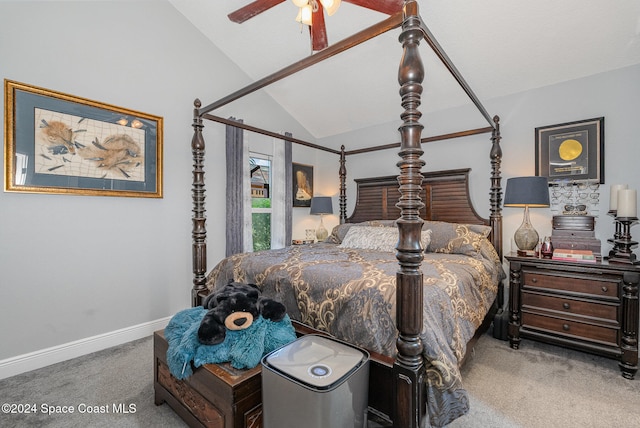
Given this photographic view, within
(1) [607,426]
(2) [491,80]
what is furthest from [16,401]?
(2) [491,80]

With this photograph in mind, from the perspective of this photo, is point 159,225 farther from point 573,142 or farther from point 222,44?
point 573,142

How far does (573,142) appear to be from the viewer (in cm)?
254

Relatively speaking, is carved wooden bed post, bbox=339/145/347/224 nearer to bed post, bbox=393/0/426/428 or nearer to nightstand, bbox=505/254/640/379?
nightstand, bbox=505/254/640/379

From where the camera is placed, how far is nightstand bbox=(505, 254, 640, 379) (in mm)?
1943

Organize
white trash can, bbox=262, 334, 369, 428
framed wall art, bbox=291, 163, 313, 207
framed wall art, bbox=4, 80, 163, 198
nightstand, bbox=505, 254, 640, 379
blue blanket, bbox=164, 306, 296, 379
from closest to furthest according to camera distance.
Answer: white trash can, bbox=262, 334, 369, 428 < blue blanket, bbox=164, 306, 296, 379 < nightstand, bbox=505, 254, 640, 379 < framed wall art, bbox=4, 80, 163, 198 < framed wall art, bbox=291, 163, 313, 207

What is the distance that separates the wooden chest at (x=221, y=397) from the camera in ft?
3.87

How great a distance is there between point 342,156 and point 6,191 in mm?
3281

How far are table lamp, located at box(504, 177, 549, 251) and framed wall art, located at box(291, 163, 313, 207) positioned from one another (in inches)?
104

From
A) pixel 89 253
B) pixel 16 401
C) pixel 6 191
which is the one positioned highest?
pixel 6 191

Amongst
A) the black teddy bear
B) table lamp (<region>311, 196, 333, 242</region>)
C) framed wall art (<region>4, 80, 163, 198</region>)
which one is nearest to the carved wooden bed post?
table lamp (<region>311, 196, 333, 242</region>)

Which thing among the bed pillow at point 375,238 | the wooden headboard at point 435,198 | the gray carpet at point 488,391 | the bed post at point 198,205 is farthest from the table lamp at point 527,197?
the bed post at point 198,205

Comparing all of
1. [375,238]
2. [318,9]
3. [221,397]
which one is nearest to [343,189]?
[375,238]

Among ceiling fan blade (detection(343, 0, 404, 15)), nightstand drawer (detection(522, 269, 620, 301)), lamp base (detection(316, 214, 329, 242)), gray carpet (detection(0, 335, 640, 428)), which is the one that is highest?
ceiling fan blade (detection(343, 0, 404, 15))

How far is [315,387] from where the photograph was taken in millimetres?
1019
